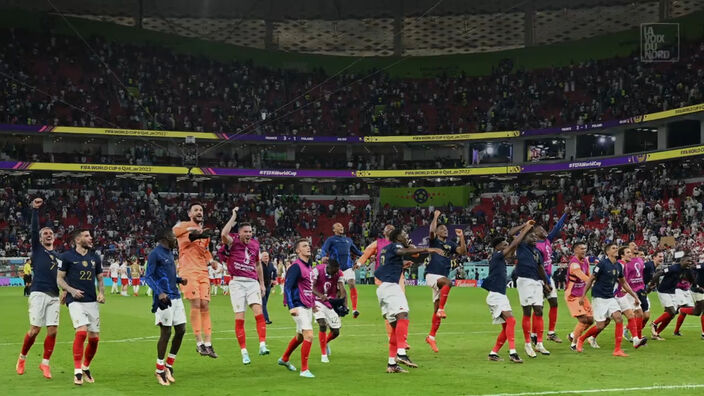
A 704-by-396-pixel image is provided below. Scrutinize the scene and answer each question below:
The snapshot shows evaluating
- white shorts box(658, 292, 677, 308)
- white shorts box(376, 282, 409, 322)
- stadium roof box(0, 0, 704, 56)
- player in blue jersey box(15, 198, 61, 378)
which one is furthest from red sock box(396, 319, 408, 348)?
stadium roof box(0, 0, 704, 56)

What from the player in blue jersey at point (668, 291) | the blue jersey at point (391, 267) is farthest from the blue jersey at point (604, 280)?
the blue jersey at point (391, 267)

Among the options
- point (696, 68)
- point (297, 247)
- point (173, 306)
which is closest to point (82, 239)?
point (173, 306)

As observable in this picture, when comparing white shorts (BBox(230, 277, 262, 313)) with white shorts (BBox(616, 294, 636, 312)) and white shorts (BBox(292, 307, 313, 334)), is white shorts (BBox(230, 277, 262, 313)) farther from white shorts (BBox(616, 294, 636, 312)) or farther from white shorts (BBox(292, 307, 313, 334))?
white shorts (BBox(616, 294, 636, 312))

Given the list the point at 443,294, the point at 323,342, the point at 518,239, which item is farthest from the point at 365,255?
the point at 518,239

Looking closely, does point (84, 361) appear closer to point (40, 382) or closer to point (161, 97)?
point (40, 382)

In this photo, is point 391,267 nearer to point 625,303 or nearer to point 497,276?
point 497,276

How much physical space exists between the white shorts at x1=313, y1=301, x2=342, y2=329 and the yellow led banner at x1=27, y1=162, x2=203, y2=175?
182 ft

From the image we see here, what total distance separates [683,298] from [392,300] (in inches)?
381

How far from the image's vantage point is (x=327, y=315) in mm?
16062

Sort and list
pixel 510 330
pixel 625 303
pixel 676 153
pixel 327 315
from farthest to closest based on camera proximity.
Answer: pixel 676 153 → pixel 625 303 → pixel 510 330 → pixel 327 315

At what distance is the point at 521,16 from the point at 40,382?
224 ft

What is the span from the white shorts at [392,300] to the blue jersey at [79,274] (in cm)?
485

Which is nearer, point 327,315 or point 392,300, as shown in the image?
point 392,300

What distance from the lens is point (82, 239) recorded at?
47.1 feet
